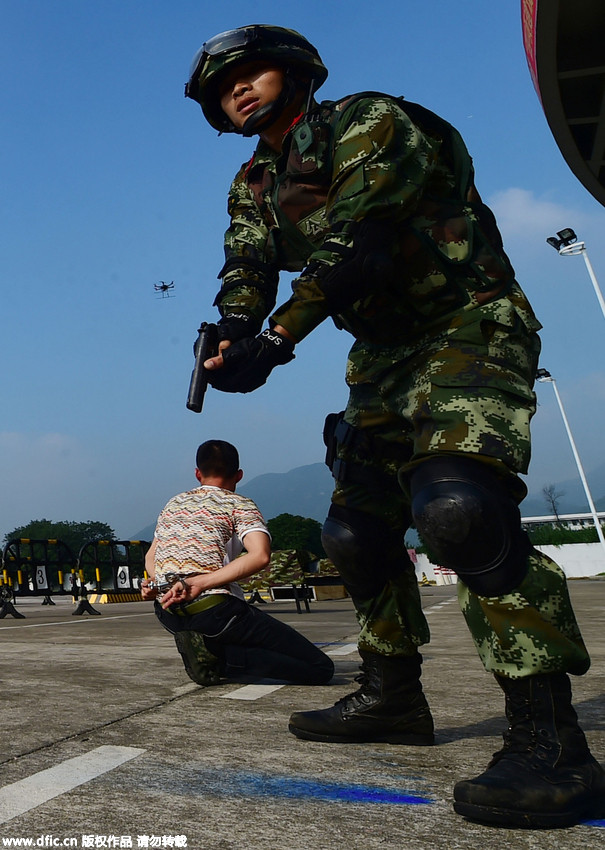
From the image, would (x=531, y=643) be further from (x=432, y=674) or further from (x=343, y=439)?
(x=432, y=674)

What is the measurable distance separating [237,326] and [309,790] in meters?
1.25

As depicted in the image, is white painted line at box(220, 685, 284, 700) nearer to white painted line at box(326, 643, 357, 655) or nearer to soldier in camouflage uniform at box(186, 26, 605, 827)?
soldier in camouflage uniform at box(186, 26, 605, 827)

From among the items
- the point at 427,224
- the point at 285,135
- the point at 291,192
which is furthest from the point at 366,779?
A: the point at 285,135

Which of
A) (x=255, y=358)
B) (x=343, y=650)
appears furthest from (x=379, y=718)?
(x=343, y=650)

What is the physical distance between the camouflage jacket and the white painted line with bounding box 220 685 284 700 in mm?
1630

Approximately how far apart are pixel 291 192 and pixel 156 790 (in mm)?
1626

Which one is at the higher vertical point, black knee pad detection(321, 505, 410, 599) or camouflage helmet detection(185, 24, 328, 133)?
camouflage helmet detection(185, 24, 328, 133)

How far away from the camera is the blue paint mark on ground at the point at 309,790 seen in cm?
164

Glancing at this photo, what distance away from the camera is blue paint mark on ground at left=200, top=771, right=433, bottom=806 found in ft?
5.38

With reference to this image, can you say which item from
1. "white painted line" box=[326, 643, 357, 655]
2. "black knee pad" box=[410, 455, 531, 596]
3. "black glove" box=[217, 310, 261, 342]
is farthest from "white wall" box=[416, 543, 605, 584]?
"black knee pad" box=[410, 455, 531, 596]

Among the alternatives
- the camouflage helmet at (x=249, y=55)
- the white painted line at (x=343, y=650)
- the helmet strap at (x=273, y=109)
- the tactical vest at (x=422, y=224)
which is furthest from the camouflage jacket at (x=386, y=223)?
the white painted line at (x=343, y=650)

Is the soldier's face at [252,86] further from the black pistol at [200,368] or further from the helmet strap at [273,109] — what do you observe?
the black pistol at [200,368]

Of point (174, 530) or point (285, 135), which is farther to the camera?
point (174, 530)

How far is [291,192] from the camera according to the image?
7.82 feet
